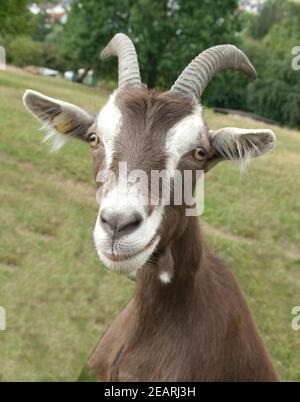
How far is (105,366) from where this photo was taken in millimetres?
4273

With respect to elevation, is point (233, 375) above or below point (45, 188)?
above

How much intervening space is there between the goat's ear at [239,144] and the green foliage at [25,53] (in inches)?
1896

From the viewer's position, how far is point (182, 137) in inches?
136

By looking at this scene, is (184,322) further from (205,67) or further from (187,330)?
(205,67)

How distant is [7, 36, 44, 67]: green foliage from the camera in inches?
1980

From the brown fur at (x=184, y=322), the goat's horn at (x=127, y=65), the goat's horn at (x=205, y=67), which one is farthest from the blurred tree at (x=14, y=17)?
the brown fur at (x=184, y=322)

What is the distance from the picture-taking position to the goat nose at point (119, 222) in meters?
2.93

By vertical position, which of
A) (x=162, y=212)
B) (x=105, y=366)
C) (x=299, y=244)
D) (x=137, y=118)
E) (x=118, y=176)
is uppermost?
(x=137, y=118)

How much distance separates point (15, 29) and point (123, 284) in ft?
43.7

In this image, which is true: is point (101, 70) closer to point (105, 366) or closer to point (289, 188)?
point (289, 188)

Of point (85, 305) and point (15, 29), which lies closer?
point (85, 305)

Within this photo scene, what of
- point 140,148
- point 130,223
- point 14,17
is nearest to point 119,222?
point 130,223

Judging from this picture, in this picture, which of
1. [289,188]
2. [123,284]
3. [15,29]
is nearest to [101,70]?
[15,29]

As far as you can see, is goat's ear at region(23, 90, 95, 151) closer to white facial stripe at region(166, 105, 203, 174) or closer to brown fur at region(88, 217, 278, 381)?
white facial stripe at region(166, 105, 203, 174)
